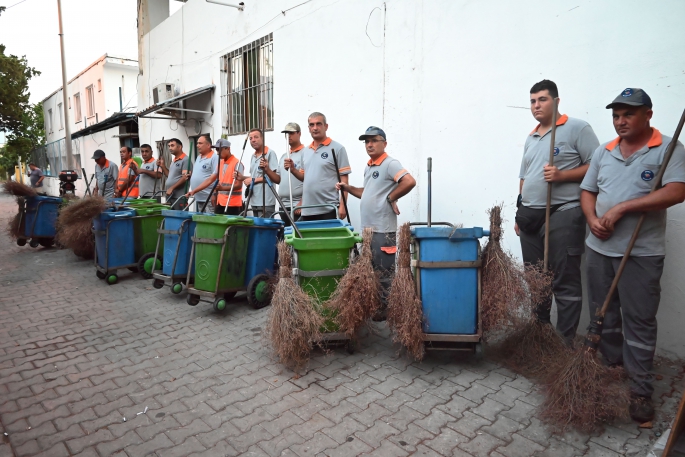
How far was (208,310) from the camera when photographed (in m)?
5.04

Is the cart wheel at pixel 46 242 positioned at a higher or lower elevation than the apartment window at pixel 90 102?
lower

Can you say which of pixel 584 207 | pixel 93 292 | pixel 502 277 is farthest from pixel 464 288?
pixel 93 292

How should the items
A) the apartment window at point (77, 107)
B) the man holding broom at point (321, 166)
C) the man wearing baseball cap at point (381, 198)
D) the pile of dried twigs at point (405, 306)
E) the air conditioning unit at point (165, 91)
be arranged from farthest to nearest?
the apartment window at point (77, 107) < the air conditioning unit at point (165, 91) < the man holding broom at point (321, 166) < the man wearing baseball cap at point (381, 198) < the pile of dried twigs at point (405, 306)

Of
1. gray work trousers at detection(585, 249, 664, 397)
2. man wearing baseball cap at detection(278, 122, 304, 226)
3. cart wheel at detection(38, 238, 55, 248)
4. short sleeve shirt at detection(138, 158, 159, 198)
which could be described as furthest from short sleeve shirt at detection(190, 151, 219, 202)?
gray work trousers at detection(585, 249, 664, 397)

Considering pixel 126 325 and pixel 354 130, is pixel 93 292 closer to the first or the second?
pixel 126 325

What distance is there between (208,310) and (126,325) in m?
0.84

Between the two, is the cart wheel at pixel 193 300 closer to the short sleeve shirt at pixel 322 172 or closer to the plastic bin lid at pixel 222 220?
the plastic bin lid at pixel 222 220

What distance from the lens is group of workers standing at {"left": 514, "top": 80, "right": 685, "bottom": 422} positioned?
2.74 meters

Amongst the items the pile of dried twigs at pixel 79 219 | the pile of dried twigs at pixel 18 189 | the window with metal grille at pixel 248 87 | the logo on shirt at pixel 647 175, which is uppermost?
the window with metal grille at pixel 248 87

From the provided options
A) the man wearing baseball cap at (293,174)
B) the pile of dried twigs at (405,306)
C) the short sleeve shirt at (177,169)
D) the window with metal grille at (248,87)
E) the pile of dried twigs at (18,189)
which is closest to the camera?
the pile of dried twigs at (405,306)

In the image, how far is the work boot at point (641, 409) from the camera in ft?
8.80

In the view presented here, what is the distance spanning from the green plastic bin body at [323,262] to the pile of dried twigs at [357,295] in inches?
4.7

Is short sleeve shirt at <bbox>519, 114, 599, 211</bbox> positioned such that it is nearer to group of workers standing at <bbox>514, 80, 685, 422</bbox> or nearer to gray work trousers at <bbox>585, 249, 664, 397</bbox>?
group of workers standing at <bbox>514, 80, 685, 422</bbox>

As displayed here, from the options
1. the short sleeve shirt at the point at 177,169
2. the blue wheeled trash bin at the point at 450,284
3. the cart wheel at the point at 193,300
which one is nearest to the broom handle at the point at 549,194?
the blue wheeled trash bin at the point at 450,284
